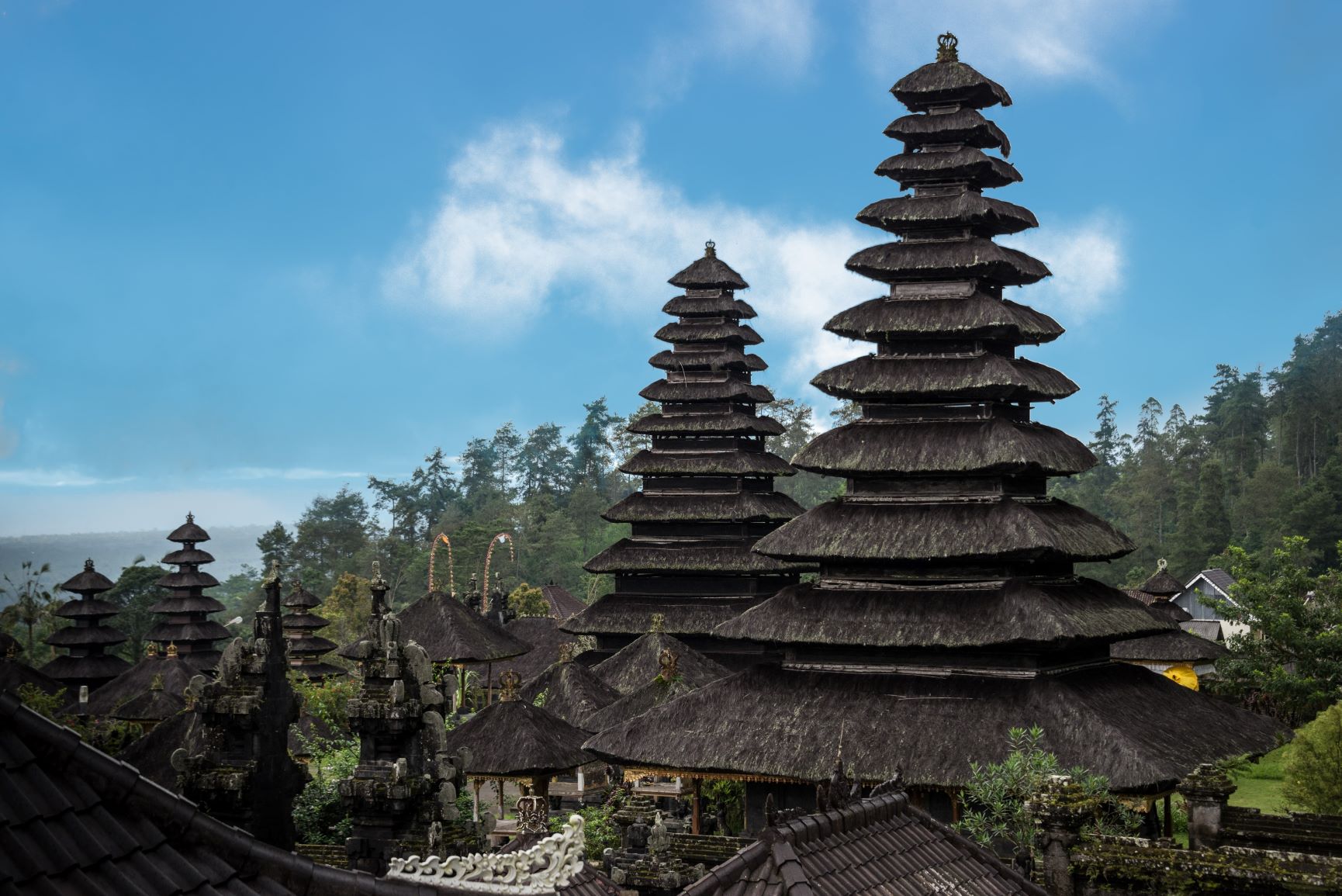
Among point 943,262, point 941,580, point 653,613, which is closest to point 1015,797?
point 941,580

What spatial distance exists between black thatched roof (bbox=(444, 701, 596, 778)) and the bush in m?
13.7

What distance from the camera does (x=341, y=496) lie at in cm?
11419

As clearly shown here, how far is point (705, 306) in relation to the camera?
4684cm

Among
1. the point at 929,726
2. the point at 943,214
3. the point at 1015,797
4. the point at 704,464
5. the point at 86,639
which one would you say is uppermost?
the point at 943,214

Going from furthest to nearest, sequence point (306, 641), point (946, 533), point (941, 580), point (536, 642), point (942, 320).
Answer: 1. point (536, 642)
2. point (306, 641)
3. point (942, 320)
4. point (941, 580)
5. point (946, 533)

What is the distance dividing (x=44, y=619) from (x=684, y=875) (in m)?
53.0

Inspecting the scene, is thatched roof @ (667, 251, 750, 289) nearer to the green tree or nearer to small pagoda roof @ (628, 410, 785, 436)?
small pagoda roof @ (628, 410, 785, 436)

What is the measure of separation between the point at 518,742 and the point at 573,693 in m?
6.63

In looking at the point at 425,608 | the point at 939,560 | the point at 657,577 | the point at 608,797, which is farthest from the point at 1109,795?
the point at 425,608

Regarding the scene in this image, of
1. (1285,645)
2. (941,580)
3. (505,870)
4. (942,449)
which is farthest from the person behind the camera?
(1285,645)

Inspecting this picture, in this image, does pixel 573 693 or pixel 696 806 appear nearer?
pixel 696 806

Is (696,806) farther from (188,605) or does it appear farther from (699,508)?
(188,605)

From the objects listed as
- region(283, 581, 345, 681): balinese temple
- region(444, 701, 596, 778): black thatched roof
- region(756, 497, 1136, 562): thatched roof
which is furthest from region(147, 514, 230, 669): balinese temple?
region(756, 497, 1136, 562): thatched roof

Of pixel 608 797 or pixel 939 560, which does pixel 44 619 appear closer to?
pixel 608 797
